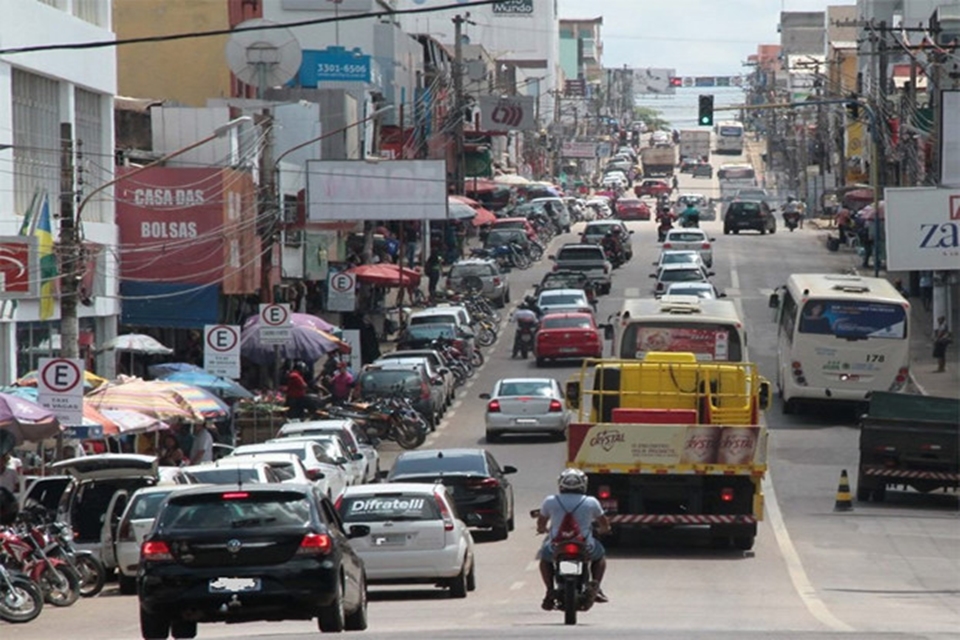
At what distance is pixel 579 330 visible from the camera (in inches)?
2272

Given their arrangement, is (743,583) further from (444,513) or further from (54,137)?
(54,137)

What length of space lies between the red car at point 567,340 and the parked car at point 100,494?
29.3 meters

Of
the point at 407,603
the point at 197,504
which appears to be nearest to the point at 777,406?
the point at 407,603

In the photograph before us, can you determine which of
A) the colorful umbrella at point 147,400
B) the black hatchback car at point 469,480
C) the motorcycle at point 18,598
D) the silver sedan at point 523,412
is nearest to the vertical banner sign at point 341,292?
the silver sedan at point 523,412

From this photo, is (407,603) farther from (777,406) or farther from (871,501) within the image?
(777,406)

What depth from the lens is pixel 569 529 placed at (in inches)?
789

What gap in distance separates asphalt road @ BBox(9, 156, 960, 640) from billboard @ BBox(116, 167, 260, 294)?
24.8 ft

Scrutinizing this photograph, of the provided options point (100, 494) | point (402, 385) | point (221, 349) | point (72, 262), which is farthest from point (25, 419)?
point (402, 385)

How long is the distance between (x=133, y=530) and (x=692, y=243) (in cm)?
5784

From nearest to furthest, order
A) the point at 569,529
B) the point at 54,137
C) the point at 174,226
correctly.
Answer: the point at 569,529 → the point at 54,137 → the point at 174,226

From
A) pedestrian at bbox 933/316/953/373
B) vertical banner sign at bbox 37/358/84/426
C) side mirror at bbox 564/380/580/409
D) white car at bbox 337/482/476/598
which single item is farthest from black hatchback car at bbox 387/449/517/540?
pedestrian at bbox 933/316/953/373

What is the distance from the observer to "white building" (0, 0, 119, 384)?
135 ft

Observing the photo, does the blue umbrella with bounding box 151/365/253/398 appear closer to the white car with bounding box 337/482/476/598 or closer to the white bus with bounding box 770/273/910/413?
the white bus with bounding box 770/273/910/413

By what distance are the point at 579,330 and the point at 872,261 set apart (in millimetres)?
27170
